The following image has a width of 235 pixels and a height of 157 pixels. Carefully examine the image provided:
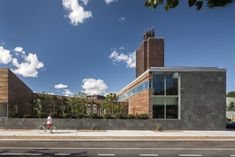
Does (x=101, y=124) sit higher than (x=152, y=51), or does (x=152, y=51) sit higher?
(x=152, y=51)

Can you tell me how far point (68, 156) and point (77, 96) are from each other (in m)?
31.6

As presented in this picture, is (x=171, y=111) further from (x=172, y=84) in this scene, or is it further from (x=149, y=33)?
(x=149, y=33)

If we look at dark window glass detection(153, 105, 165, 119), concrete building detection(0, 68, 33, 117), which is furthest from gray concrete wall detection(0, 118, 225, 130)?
concrete building detection(0, 68, 33, 117)

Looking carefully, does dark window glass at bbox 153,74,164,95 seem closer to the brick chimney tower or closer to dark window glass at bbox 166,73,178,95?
dark window glass at bbox 166,73,178,95

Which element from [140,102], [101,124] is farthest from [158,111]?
[101,124]

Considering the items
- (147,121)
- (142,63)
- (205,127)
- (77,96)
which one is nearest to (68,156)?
(147,121)

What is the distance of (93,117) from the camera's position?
34.1 m

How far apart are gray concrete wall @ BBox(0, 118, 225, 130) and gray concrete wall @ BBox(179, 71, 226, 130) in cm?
147

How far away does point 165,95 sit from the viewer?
113 ft

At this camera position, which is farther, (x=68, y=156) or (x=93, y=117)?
(x=93, y=117)

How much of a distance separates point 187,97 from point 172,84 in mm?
1891

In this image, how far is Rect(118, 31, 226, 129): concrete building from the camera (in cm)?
3394

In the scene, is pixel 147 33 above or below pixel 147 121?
above

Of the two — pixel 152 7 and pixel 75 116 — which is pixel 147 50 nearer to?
pixel 75 116
